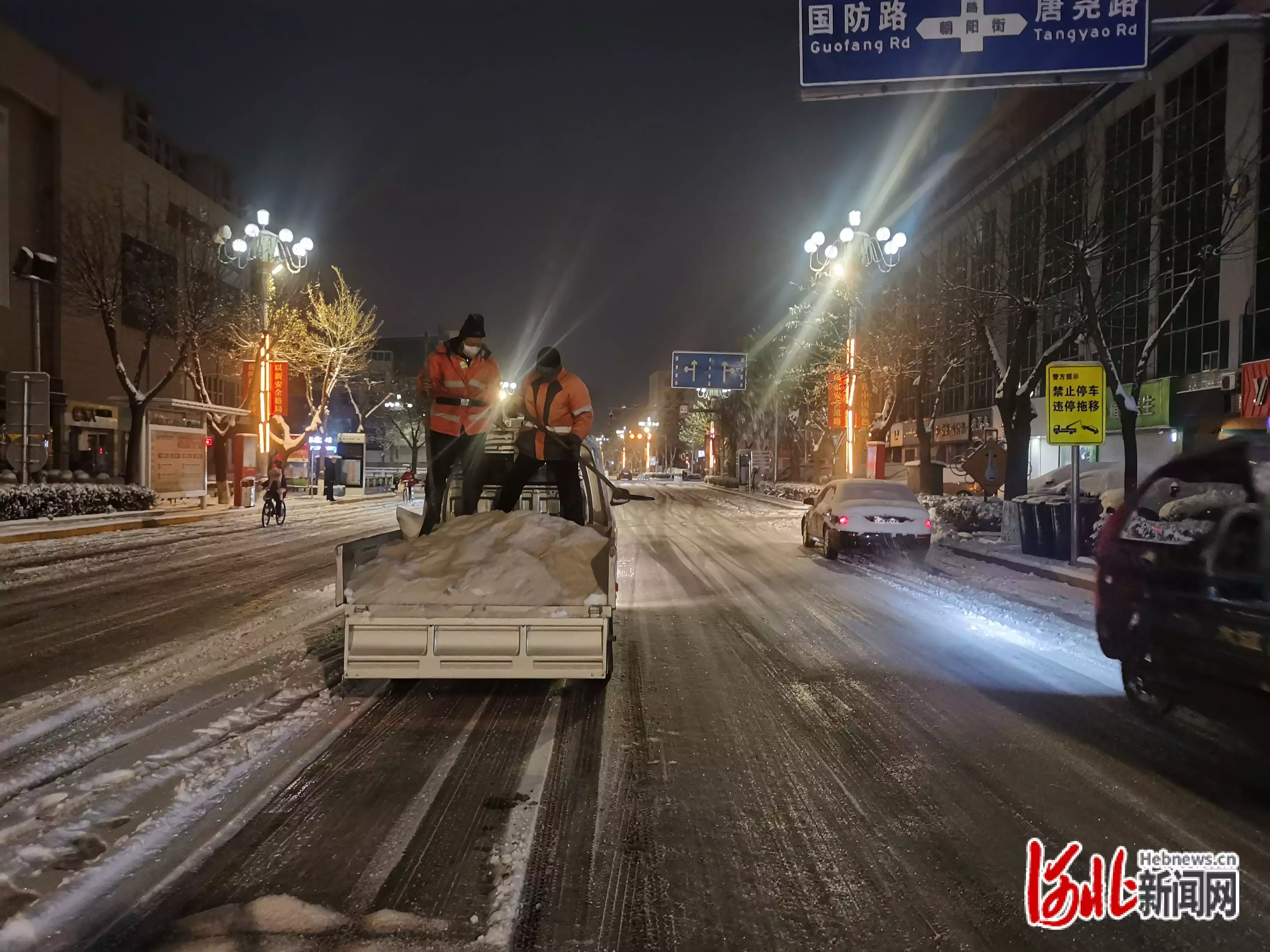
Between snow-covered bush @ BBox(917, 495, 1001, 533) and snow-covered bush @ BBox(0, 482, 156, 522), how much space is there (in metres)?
21.0

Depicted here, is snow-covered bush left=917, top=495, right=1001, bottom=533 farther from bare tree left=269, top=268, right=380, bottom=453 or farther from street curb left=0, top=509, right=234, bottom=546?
bare tree left=269, top=268, right=380, bottom=453

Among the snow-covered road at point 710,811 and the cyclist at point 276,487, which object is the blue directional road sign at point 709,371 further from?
the snow-covered road at point 710,811

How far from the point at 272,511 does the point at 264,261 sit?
453 inches

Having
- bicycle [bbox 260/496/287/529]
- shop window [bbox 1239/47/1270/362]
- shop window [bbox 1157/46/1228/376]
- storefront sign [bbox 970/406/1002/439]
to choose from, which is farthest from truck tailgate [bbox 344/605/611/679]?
storefront sign [bbox 970/406/1002/439]

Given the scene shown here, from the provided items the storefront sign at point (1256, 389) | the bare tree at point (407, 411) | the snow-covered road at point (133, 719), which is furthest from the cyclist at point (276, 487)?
the storefront sign at point (1256, 389)

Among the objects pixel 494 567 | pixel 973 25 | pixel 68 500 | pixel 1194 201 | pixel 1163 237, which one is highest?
pixel 1194 201

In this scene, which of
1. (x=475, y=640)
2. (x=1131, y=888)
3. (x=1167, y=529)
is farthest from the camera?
(x=475, y=640)

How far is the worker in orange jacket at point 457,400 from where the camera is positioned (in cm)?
726

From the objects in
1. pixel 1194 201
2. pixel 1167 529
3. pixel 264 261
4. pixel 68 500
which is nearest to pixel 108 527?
pixel 68 500

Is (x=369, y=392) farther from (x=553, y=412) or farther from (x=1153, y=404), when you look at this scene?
(x=553, y=412)

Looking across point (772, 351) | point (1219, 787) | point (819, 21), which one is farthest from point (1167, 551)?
point (772, 351)

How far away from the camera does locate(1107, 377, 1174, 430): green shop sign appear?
29.4 meters

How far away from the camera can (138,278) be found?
27016mm

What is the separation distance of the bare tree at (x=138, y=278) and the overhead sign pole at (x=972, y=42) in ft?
78.8
